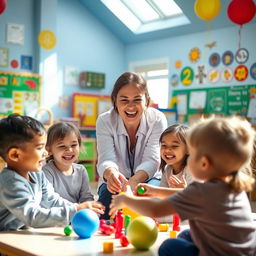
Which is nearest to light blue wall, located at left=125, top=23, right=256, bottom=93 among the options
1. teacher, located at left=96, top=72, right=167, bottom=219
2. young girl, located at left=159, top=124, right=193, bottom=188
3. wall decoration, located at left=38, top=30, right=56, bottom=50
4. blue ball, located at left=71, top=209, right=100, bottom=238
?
wall decoration, located at left=38, top=30, right=56, bottom=50

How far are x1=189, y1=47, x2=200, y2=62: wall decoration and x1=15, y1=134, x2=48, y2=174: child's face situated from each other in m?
4.46

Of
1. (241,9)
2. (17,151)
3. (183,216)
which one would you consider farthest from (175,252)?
(241,9)

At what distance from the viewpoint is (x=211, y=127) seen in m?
Answer: 1.03

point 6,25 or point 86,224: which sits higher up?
point 6,25

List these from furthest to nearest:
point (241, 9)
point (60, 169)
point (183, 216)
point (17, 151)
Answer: point (241, 9) < point (60, 169) < point (17, 151) < point (183, 216)

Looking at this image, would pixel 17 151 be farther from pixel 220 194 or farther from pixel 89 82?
pixel 89 82

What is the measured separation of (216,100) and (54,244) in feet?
14.5

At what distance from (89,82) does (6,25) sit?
142 cm

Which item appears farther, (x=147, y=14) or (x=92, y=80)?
(x=92, y=80)

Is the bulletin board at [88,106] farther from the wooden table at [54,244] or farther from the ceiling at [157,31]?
the wooden table at [54,244]

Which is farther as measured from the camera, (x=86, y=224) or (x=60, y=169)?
(x=60, y=169)

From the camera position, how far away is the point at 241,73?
17.1ft

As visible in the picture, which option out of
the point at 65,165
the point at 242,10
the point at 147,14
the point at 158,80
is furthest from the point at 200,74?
the point at 65,165

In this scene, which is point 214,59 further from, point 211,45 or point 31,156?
point 31,156
